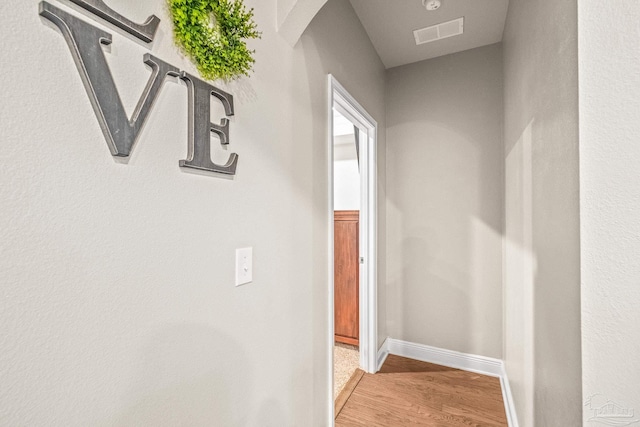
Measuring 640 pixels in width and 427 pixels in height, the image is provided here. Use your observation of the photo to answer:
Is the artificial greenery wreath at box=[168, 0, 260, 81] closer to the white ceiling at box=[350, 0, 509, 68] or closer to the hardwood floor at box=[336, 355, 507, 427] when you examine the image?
the white ceiling at box=[350, 0, 509, 68]

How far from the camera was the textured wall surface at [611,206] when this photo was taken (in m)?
0.76

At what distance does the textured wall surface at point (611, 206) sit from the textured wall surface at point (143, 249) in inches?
40.5

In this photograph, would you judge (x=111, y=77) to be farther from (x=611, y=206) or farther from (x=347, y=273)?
(x=347, y=273)

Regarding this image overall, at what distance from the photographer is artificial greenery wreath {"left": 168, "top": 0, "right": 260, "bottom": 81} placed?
2.83ft

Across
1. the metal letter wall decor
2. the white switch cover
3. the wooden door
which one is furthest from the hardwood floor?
the metal letter wall decor

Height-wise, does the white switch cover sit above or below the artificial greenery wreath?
below

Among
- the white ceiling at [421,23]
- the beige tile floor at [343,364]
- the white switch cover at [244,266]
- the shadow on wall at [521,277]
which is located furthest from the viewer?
the beige tile floor at [343,364]

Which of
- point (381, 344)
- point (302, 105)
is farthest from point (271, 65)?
point (381, 344)

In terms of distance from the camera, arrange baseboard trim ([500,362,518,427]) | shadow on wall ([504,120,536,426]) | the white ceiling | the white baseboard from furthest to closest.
A: the white baseboard < the white ceiling < baseboard trim ([500,362,518,427]) < shadow on wall ([504,120,536,426])

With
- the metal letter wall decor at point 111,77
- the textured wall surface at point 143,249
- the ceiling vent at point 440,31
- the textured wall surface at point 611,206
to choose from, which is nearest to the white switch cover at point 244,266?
the textured wall surface at point 143,249

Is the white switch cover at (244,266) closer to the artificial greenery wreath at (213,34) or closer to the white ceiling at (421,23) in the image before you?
the artificial greenery wreath at (213,34)

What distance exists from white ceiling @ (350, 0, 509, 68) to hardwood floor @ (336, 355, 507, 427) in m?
2.80

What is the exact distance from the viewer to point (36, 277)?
58 centimetres

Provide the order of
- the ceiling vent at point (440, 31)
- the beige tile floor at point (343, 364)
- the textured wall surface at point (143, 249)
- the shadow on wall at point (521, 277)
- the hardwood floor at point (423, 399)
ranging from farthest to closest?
the beige tile floor at point (343, 364), the ceiling vent at point (440, 31), the hardwood floor at point (423, 399), the shadow on wall at point (521, 277), the textured wall surface at point (143, 249)
